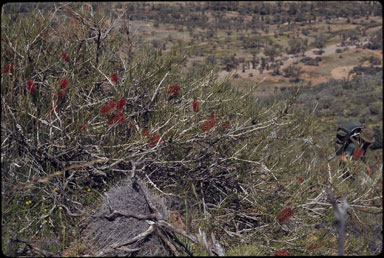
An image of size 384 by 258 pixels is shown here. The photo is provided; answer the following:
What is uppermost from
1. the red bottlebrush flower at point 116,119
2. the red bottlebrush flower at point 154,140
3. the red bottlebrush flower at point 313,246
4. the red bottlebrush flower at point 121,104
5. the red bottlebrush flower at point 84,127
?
the red bottlebrush flower at point 121,104

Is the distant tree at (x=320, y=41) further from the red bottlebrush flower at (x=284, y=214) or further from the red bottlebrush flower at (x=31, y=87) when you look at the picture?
the red bottlebrush flower at (x=31, y=87)

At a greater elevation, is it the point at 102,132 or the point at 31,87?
the point at 31,87

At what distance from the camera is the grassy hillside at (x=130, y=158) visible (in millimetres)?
2613

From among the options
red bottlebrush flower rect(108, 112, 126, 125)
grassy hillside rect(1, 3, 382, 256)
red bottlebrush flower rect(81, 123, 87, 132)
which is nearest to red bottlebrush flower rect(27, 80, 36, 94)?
grassy hillside rect(1, 3, 382, 256)

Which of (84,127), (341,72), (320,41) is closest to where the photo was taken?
(84,127)

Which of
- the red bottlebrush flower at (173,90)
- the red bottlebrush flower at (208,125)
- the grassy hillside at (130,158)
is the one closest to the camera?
the grassy hillside at (130,158)

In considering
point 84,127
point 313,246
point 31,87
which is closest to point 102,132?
point 84,127

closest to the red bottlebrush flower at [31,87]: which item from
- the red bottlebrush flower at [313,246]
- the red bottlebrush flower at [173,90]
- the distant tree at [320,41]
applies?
the red bottlebrush flower at [173,90]

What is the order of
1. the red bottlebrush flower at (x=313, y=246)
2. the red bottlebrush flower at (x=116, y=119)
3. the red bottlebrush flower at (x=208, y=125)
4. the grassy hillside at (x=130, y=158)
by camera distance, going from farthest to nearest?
the red bottlebrush flower at (x=208, y=125) < the red bottlebrush flower at (x=116, y=119) < the red bottlebrush flower at (x=313, y=246) < the grassy hillside at (x=130, y=158)

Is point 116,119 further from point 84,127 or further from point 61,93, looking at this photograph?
point 61,93

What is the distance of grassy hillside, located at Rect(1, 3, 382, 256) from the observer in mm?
2613

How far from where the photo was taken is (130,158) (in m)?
3.05

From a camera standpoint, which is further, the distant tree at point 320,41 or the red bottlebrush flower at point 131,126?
the distant tree at point 320,41

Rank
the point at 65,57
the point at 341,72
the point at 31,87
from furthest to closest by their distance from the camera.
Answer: the point at 341,72 → the point at 65,57 → the point at 31,87
